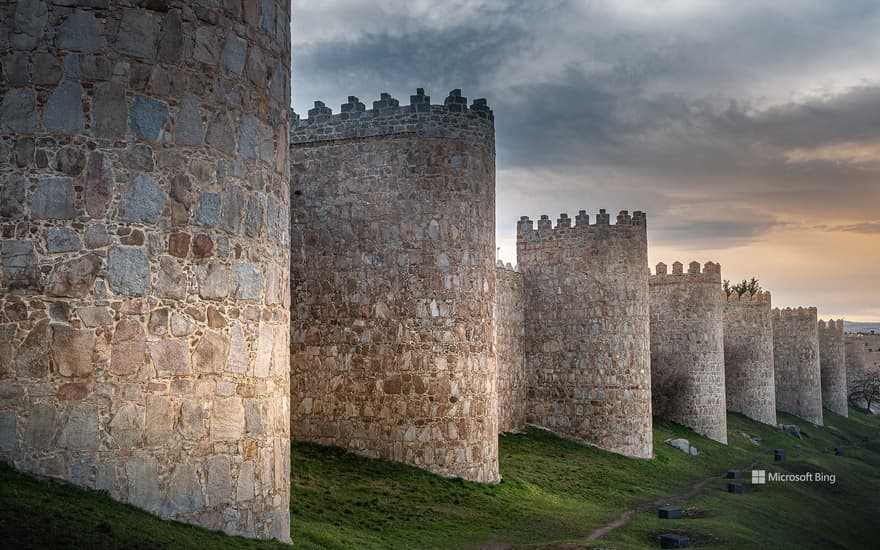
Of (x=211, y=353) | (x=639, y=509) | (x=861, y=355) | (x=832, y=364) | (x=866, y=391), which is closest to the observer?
(x=211, y=353)

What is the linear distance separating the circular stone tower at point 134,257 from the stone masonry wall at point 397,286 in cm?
808

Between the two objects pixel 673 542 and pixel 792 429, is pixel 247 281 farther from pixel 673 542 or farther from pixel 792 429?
pixel 792 429

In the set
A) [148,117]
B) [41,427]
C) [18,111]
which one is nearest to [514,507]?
[41,427]

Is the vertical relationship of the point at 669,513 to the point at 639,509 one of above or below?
above

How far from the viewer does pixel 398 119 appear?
17422mm

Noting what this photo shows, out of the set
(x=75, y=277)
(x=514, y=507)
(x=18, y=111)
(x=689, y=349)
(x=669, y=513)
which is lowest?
(x=669, y=513)

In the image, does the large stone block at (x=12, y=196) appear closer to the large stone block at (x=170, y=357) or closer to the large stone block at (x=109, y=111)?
the large stone block at (x=109, y=111)

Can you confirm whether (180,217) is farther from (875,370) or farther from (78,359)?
(875,370)

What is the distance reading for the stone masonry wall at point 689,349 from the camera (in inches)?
1324

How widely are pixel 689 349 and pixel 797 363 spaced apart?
17.8 metres

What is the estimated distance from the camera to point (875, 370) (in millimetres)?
63281

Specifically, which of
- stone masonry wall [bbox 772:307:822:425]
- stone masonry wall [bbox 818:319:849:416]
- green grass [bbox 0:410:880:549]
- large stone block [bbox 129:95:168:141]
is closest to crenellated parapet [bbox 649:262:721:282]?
green grass [bbox 0:410:880:549]

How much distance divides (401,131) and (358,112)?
97 centimetres

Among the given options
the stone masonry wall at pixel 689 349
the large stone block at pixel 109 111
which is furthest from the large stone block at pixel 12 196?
the stone masonry wall at pixel 689 349
